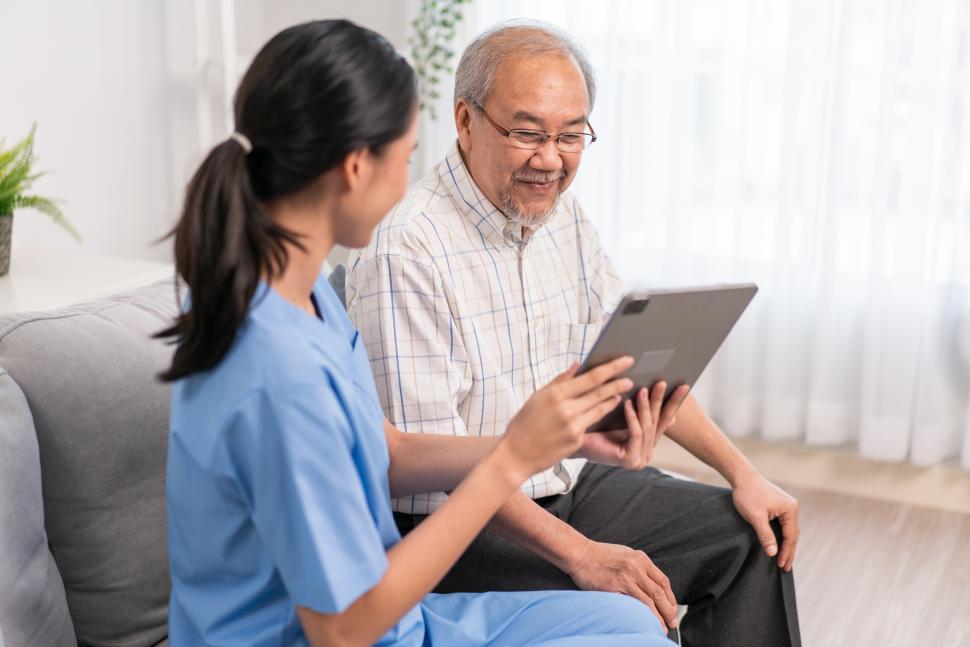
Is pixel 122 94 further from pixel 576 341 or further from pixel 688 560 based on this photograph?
pixel 688 560

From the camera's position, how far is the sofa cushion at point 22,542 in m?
1.19

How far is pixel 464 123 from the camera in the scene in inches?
65.1

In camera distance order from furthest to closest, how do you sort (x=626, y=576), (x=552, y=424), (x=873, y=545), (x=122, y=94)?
(x=122, y=94) < (x=873, y=545) < (x=626, y=576) < (x=552, y=424)

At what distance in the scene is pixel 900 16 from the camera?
2572 millimetres

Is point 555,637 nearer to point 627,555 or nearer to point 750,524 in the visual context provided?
point 627,555

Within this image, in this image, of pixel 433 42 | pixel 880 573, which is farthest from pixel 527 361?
pixel 433 42

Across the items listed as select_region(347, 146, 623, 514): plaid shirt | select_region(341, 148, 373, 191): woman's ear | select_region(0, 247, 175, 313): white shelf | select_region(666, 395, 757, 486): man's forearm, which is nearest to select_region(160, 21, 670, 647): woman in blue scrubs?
select_region(341, 148, 373, 191): woman's ear

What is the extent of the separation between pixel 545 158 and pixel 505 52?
6.5 inches

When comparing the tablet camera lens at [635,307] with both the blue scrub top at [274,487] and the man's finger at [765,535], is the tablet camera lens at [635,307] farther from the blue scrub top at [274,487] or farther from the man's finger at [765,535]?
the man's finger at [765,535]

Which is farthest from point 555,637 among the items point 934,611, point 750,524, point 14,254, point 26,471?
point 14,254

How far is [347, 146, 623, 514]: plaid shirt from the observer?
1.48m

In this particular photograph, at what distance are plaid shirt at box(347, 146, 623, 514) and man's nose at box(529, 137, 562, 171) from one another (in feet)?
0.31

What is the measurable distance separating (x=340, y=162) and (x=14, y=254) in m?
1.51

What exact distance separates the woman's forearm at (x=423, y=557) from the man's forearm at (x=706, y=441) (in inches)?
27.7
